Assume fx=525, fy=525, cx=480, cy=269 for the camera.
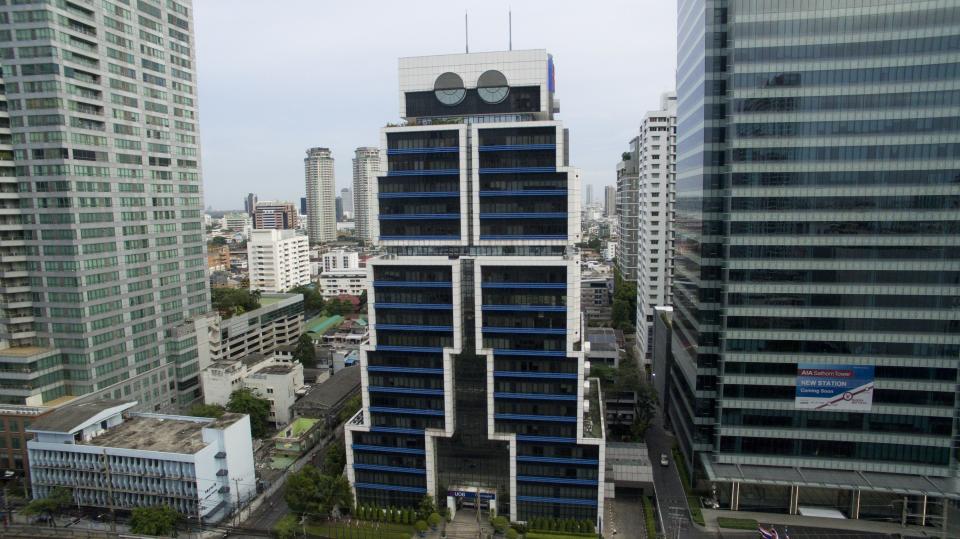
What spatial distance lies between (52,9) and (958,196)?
11340cm

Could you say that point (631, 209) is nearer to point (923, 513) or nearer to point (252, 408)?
point (923, 513)

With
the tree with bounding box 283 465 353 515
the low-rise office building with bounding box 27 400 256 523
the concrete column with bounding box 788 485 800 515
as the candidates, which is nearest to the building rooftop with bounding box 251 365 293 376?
the low-rise office building with bounding box 27 400 256 523

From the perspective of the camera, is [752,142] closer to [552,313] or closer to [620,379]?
[552,313]

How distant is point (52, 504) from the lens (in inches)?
2477

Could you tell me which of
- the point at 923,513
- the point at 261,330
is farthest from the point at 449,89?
the point at 261,330

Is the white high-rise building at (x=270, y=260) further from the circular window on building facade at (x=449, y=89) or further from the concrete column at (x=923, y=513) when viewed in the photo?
the concrete column at (x=923, y=513)

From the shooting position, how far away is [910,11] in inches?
2200

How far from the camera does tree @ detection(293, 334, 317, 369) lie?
374 ft

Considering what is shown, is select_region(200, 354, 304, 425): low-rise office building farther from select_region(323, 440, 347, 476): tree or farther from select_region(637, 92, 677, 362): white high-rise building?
select_region(637, 92, 677, 362): white high-rise building

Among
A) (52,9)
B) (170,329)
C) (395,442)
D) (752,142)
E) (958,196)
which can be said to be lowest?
(395,442)

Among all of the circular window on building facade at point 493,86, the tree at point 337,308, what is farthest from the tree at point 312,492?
the tree at point 337,308

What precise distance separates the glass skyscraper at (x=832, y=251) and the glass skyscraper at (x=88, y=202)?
83962 millimetres

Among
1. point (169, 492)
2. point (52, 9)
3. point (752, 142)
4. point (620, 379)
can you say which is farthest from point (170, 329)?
point (752, 142)

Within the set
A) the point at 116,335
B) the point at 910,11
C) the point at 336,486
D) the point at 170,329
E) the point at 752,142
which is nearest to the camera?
the point at 910,11
